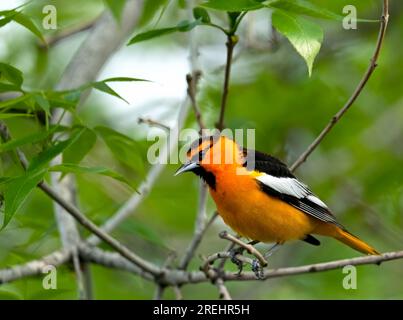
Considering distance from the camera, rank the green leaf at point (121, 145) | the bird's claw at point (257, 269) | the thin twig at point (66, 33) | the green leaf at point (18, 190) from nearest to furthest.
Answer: the green leaf at point (18, 190) → the green leaf at point (121, 145) → the bird's claw at point (257, 269) → the thin twig at point (66, 33)

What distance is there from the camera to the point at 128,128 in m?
6.59

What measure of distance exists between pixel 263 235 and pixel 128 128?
8.42 ft

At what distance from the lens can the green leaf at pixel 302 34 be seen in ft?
9.61

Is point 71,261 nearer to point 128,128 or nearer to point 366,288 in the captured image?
point 128,128

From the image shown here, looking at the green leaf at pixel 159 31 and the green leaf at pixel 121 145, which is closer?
the green leaf at pixel 159 31

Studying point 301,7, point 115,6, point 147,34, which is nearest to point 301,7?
point 301,7

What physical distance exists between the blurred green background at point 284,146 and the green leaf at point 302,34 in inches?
86.7

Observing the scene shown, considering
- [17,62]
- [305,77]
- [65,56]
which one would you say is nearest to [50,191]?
[17,62]

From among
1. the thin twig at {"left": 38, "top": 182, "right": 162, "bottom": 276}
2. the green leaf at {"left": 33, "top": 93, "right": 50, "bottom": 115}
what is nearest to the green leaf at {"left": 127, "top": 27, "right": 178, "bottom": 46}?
the green leaf at {"left": 33, "top": 93, "right": 50, "bottom": 115}

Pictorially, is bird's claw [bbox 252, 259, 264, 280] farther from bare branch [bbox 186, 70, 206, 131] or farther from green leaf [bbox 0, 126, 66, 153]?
green leaf [bbox 0, 126, 66, 153]

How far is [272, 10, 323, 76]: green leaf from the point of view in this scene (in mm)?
2928

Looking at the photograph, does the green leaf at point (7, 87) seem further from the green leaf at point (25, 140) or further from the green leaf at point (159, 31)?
the green leaf at point (159, 31)

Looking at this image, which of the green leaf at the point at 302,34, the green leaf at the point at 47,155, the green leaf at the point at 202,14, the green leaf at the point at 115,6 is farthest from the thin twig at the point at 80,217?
the green leaf at the point at 302,34

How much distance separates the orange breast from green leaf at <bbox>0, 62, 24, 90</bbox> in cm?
160
